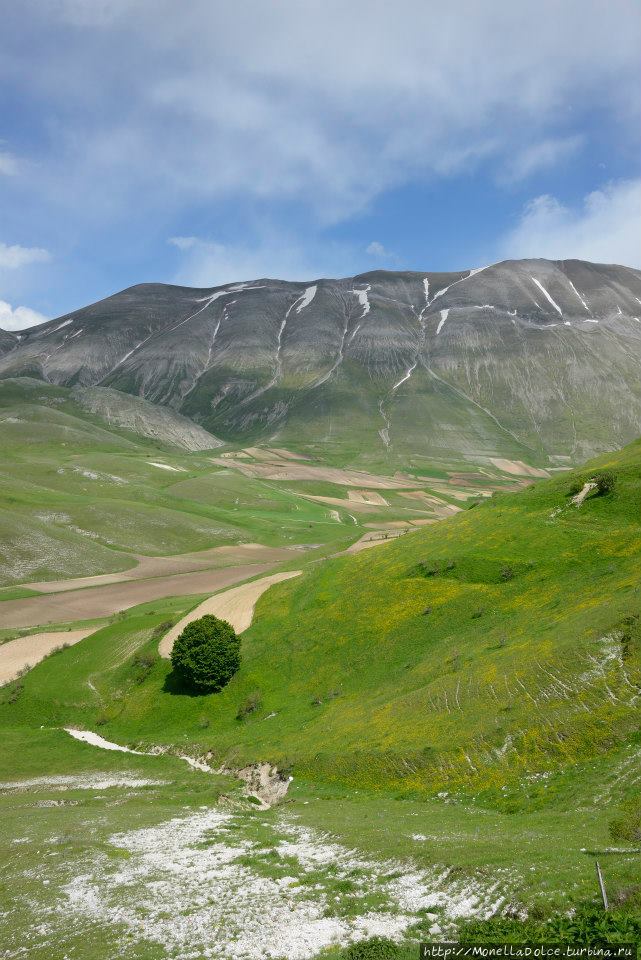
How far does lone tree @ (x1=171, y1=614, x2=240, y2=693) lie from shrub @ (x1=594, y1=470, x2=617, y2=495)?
41.5m

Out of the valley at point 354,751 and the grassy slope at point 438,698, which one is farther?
the grassy slope at point 438,698

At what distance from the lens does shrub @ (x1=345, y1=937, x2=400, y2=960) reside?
15047mm

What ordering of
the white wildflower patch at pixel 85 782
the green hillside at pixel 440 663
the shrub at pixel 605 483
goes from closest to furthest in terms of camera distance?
the green hillside at pixel 440 663 → the white wildflower patch at pixel 85 782 → the shrub at pixel 605 483

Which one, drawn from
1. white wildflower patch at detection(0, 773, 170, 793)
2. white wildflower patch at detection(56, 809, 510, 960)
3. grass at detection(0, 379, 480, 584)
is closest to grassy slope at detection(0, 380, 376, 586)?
grass at detection(0, 379, 480, 584)

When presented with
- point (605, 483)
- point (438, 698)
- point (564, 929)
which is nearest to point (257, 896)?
point (564, 929)

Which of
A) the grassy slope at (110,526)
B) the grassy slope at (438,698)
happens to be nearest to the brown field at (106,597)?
the grassy slope at (110,526)

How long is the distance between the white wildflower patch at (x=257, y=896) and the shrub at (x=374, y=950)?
64 cm

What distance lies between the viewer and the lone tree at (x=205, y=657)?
5534cm

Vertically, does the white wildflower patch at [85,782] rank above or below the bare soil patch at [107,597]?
above

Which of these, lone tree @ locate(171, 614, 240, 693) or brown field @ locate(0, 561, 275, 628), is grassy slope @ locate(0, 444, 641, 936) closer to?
lone tree @ locate(171, 614, 240, 693)

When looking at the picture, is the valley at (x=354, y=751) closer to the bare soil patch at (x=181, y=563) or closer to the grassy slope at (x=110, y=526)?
the bare soil patch at (x=181, y=563)

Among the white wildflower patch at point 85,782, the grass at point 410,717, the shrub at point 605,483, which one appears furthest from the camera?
the shrub at point 605,483

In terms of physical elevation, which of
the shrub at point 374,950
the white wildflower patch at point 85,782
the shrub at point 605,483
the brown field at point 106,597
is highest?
the shrub at point 605,483

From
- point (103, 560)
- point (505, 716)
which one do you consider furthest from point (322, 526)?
point (505, 716)
